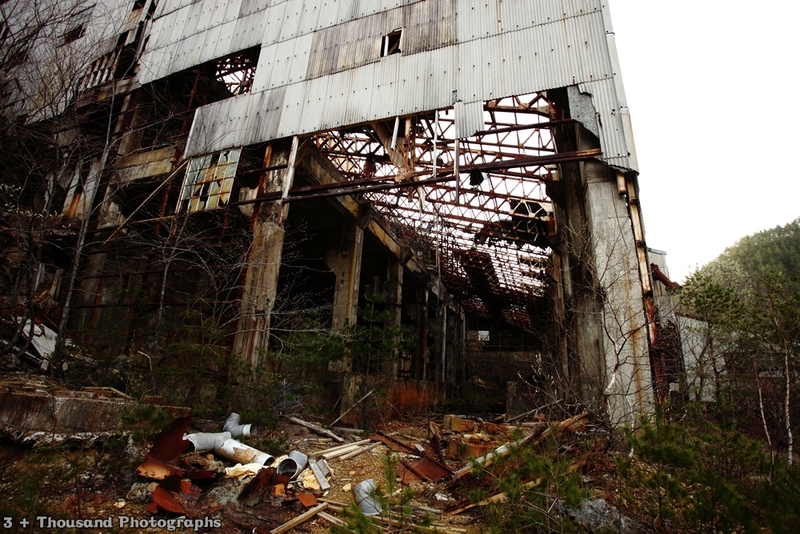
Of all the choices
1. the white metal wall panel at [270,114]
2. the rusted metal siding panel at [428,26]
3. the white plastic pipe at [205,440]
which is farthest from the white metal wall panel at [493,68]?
the white plastic pipe at [205,440]

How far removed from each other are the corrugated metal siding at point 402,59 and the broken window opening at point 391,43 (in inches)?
8.0

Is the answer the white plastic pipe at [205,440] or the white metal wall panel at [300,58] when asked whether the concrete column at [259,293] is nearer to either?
the white plastic pipe at [205,440]

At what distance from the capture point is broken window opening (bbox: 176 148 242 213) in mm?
11664

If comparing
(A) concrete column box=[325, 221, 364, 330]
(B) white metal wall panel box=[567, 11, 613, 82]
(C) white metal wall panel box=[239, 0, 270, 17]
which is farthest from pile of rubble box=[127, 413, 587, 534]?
(C) white metal wall panel box=[239, 0, 270, 17]

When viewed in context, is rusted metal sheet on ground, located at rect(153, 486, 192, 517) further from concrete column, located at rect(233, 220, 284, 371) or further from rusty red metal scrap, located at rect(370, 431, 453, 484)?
concrete column, located at rect(233, 220, 284, 371)

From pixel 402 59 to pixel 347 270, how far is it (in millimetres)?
6919

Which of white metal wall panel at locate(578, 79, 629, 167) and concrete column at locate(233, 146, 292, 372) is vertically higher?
white metal wall panel at locate(578, 79, 629, 167)

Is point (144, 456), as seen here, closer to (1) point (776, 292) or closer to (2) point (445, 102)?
(2) point (445, 102)

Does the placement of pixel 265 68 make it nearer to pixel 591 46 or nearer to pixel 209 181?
pixel 209 181

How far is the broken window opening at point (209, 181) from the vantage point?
11664 millimetres

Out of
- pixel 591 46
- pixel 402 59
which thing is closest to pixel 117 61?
pixel 402 59

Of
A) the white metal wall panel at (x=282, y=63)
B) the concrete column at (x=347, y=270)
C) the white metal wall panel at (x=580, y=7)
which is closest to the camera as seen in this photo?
the white metal wall panel at (x=580, y=7)

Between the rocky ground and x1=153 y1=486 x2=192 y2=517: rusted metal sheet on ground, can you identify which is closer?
the rocky ground

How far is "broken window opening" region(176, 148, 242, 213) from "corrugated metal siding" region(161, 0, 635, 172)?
0.54 meters
